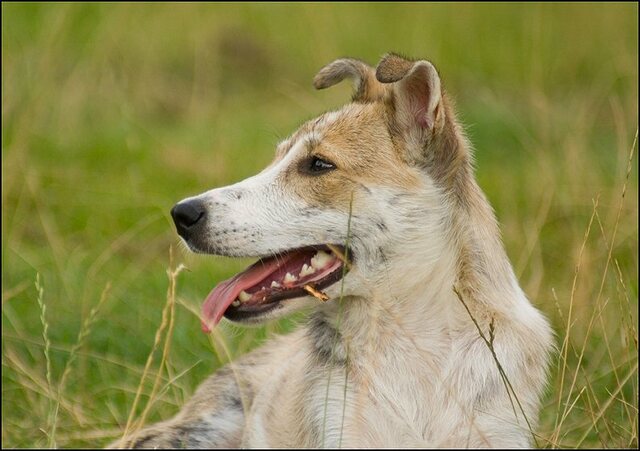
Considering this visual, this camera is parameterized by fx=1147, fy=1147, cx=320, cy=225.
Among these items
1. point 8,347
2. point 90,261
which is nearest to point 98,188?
point 90,261

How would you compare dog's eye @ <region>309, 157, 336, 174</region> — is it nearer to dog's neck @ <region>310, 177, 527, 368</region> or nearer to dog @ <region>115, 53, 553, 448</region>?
dog @ <region>115, 53, 553, 448</region>

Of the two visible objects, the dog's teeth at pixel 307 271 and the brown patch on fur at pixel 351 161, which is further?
the brown patch on fur at pixel 351 161

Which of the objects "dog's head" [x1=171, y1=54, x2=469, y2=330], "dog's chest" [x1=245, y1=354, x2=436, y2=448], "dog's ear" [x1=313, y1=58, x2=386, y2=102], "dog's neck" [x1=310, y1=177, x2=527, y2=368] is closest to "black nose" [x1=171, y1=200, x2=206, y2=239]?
"dog's head" [x1=171, y1=54, x2=469, y2=330]

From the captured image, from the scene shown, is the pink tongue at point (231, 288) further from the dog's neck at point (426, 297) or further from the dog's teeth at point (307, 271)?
the dog's neck at point (426, 297)

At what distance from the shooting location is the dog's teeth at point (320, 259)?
486 cm

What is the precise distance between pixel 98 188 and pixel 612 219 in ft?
14.9

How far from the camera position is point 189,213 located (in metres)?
4.78

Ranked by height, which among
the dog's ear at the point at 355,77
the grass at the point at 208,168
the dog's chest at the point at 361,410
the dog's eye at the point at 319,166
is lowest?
the grass at the point at 208,168

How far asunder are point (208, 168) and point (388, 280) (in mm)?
5874

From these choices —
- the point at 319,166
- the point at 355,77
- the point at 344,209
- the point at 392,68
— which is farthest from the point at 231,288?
the point at 355,77

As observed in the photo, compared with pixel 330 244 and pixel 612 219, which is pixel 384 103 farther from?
pixel 612 219

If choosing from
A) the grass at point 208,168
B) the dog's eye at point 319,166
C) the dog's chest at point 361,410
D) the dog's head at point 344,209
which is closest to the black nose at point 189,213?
the dog's head at point 344,209

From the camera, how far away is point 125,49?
15.0 m

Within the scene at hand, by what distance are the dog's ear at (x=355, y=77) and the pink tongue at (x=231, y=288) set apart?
994mm
